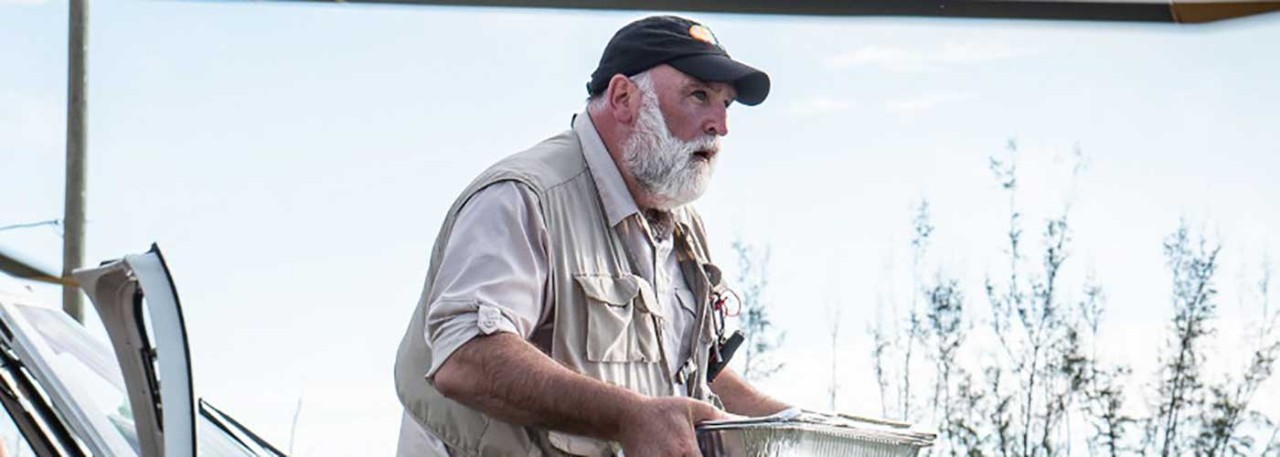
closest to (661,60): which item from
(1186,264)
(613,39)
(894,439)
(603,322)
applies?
(613,39)

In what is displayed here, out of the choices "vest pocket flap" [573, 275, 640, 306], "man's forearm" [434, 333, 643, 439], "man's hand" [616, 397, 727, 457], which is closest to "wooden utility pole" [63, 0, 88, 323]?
"vest pocket flap" [573, 275, 640, 306]

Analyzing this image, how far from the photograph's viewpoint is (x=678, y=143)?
3.02 metres

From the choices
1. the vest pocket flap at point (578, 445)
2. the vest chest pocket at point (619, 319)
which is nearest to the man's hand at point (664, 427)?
A: the vest pocket flap at point (578, 445)

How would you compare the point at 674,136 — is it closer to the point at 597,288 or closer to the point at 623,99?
the point at 623,99

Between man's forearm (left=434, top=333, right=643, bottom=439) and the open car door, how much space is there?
60 cm

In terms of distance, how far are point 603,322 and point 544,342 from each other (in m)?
0.10

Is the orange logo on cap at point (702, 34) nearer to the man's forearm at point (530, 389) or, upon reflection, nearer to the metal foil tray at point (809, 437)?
the man's forearm at point (530, 389)

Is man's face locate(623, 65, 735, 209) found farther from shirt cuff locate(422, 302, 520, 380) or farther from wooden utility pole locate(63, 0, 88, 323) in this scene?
wooden utility pole locate(63, 0, 88, 323)

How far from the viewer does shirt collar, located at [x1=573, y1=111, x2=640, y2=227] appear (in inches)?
119

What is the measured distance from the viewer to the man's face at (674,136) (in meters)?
3.02

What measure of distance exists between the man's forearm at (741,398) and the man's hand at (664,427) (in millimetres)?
657

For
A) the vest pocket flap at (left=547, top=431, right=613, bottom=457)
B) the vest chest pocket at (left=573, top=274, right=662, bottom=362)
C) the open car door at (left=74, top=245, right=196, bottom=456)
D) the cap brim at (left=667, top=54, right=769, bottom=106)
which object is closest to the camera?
the open car door at (left=74, top=245, right=196, bottom=456)

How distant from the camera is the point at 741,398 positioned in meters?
3.26

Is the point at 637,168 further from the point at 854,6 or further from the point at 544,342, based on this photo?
the point at 854,6
